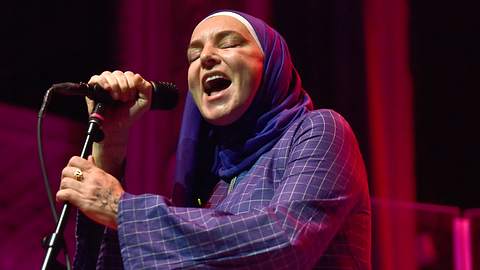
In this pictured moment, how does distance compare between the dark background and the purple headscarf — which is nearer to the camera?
the purple headscarf

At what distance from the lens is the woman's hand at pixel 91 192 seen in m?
1.30

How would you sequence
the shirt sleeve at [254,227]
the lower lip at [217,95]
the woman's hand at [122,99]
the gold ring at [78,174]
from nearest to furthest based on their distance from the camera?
1. the shirt sleeve at [254,227]
2. the gold ring at [78,174]
3. the woman's hand at [122,99]
4. the lower lip at [217,95]

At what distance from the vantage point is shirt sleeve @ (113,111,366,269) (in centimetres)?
121

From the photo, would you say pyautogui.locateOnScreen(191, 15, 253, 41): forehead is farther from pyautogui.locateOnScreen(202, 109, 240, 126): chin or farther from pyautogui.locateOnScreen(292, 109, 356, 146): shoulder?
pyautogui.locateOnScreen(292, 109, 356, 146): shoulder

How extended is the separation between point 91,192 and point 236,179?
38 centimetres

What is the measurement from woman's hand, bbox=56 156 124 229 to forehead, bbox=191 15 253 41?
0.51 m

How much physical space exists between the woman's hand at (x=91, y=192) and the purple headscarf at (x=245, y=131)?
1.16 ft

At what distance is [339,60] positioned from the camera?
11.1ft

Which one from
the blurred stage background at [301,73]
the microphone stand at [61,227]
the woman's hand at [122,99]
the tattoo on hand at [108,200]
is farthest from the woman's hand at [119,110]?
the blurred stage background at [301,73]

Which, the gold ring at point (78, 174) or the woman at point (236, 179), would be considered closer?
the woman at point (236, 179)

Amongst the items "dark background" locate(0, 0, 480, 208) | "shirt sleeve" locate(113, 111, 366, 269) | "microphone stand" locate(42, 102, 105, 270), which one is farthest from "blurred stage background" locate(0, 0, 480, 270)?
"shirt sleeve" locate(113, 111, 366, 269)

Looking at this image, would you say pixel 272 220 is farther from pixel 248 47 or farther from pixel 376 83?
pixel 376 83

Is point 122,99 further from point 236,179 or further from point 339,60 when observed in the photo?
point 339,60

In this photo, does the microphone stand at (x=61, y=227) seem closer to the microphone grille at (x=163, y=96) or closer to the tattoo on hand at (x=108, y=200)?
the tattoo on hand at (x=108, y=200)
